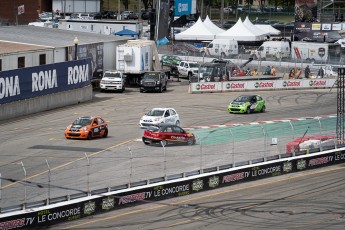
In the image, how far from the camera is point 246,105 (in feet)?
176

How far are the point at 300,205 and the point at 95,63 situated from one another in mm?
39192

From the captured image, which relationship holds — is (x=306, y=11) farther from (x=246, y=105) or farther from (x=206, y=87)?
(x=246, y=105)

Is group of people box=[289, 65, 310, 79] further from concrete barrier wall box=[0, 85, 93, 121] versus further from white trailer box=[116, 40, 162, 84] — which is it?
concrete barrier wall box=[0, 85, 93, 121]

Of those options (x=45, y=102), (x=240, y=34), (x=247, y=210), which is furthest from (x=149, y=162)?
(x=240, y=34)

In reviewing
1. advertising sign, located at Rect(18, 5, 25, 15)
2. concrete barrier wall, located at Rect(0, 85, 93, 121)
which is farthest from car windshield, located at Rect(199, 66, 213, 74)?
advertising sign, located at Rect(18, 5, 25, 15)

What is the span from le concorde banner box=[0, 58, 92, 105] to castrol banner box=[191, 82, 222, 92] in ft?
31.3

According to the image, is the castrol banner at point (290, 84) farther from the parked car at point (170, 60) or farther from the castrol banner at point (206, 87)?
the parked car at point (170, 60)

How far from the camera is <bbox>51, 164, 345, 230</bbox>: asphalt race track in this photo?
1070 inches

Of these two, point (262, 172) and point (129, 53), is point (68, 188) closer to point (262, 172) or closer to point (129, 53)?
point (262, 172)

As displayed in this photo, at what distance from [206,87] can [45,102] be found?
16.6 meters

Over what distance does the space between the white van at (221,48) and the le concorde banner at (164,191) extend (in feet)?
159

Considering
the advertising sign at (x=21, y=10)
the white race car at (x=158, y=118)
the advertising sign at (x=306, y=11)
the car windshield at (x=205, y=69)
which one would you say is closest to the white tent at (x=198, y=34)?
the advertising sign at (x=306, y=11)

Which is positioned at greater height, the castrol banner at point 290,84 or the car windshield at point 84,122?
the castrol banner at point 290,84

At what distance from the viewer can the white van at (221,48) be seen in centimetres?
8712
